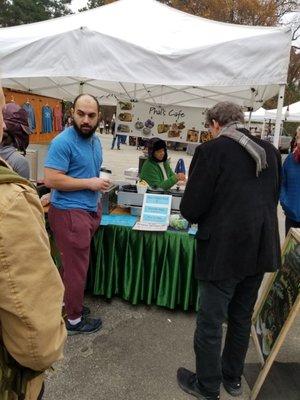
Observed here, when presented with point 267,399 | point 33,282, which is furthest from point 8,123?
point 267,399

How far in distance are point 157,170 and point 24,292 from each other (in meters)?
3.42

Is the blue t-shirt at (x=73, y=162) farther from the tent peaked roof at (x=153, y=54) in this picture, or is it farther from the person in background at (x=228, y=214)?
the person in background at (x=228, y=214)

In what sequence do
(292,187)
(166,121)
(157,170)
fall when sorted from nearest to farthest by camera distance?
(292,187) → (157,170) → (166,121)

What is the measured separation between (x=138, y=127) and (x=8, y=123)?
288 centimetres

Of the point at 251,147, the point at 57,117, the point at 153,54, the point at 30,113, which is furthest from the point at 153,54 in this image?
the point at 57,117

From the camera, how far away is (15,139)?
269 cm

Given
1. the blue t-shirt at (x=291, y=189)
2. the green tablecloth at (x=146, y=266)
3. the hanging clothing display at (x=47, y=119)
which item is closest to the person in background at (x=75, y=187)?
the green tablecloth at (x=146, y=266)

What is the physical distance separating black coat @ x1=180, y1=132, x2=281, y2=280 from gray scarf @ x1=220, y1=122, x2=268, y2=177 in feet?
0.10

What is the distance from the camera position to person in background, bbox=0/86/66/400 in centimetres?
85

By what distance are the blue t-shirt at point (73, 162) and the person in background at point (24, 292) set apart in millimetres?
1781

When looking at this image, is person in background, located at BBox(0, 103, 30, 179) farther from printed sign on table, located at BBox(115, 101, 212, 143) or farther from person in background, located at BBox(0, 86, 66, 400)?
printed sign on table, located at BBox(115, 101, 212, 143)

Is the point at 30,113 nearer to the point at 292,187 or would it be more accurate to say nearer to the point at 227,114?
the point at 292,187

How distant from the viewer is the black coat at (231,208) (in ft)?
6.59

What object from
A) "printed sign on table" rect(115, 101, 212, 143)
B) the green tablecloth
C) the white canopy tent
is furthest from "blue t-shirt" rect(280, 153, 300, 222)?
"printed sign on table" rect(115, 101, 212, 143)
